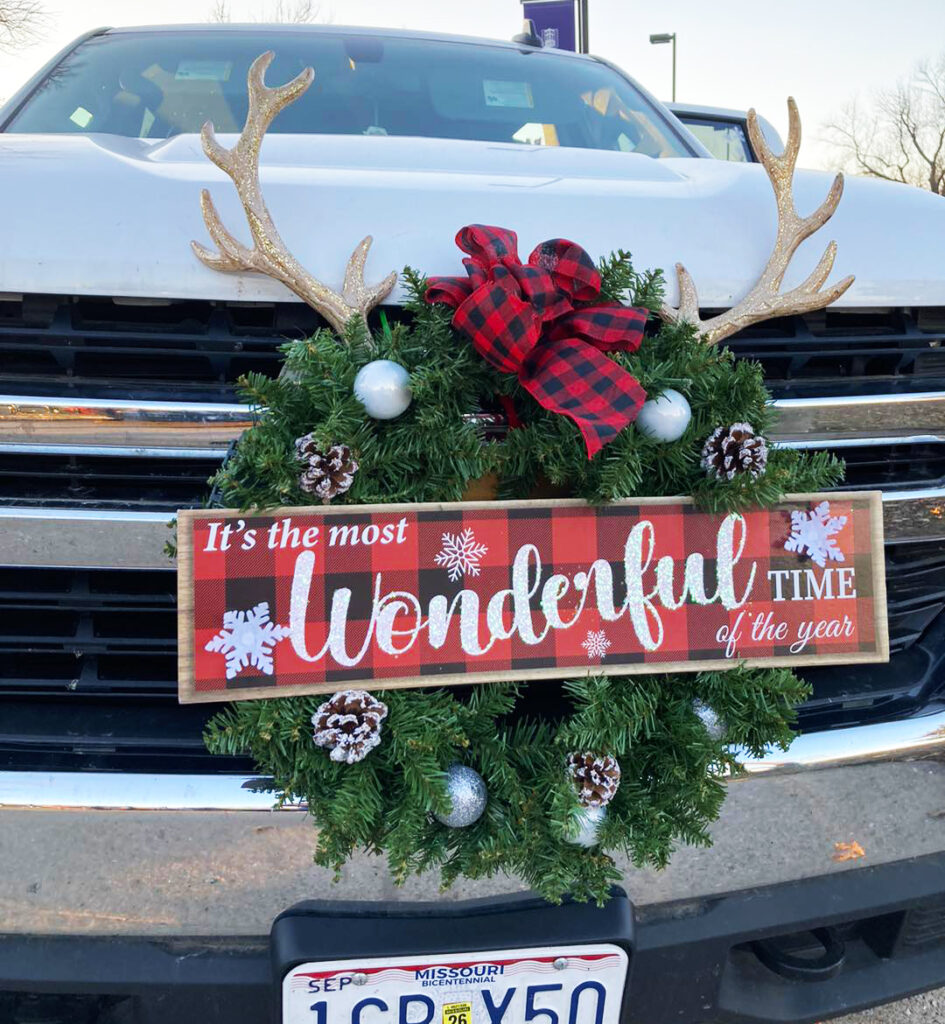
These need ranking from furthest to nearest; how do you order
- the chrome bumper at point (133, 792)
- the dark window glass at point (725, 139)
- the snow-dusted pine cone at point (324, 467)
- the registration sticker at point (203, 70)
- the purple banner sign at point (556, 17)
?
the purple banner sign at point (556, 17) → the dark window glass at point (725, 139) → the registration sticker at point (203, 70) → the chrome bumper at point (133, 792) → the snow-dusted pine cone at point (324, 467)

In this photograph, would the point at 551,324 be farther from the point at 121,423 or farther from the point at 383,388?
the point at 121,423

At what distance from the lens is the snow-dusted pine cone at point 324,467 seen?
3.79 feet

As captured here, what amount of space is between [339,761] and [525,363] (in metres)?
0.56

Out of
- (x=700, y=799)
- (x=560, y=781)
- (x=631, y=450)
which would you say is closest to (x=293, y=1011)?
(x=560, y=781)

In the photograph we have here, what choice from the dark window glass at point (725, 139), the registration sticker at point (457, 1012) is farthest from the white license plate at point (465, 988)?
the dark window glass at point (725, 139)

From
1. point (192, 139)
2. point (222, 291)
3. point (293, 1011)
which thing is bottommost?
point (293, 1011)

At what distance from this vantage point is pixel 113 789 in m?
1.28

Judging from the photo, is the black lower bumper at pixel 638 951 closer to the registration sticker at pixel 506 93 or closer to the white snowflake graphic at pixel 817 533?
the white snowflake graphic at pixel 817 533

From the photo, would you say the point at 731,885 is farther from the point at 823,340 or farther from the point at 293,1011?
the point at 823,340

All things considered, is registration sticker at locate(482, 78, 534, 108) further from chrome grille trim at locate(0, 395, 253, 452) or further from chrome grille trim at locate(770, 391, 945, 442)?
chrome grille trim at locate(0, 395, 253, 452)

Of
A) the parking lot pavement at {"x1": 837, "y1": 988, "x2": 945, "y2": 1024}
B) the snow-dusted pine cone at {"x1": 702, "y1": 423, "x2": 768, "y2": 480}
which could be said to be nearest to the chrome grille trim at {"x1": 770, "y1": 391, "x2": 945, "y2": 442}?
the snow-dusted pine cone at {"x1": 702, "y1": 423, "x2": 768, "y2": 480}

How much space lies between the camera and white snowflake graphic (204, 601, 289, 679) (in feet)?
3.89

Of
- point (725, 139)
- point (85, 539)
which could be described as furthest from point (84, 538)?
point (725, 139)

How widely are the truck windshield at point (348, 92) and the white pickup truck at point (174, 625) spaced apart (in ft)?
2.30
